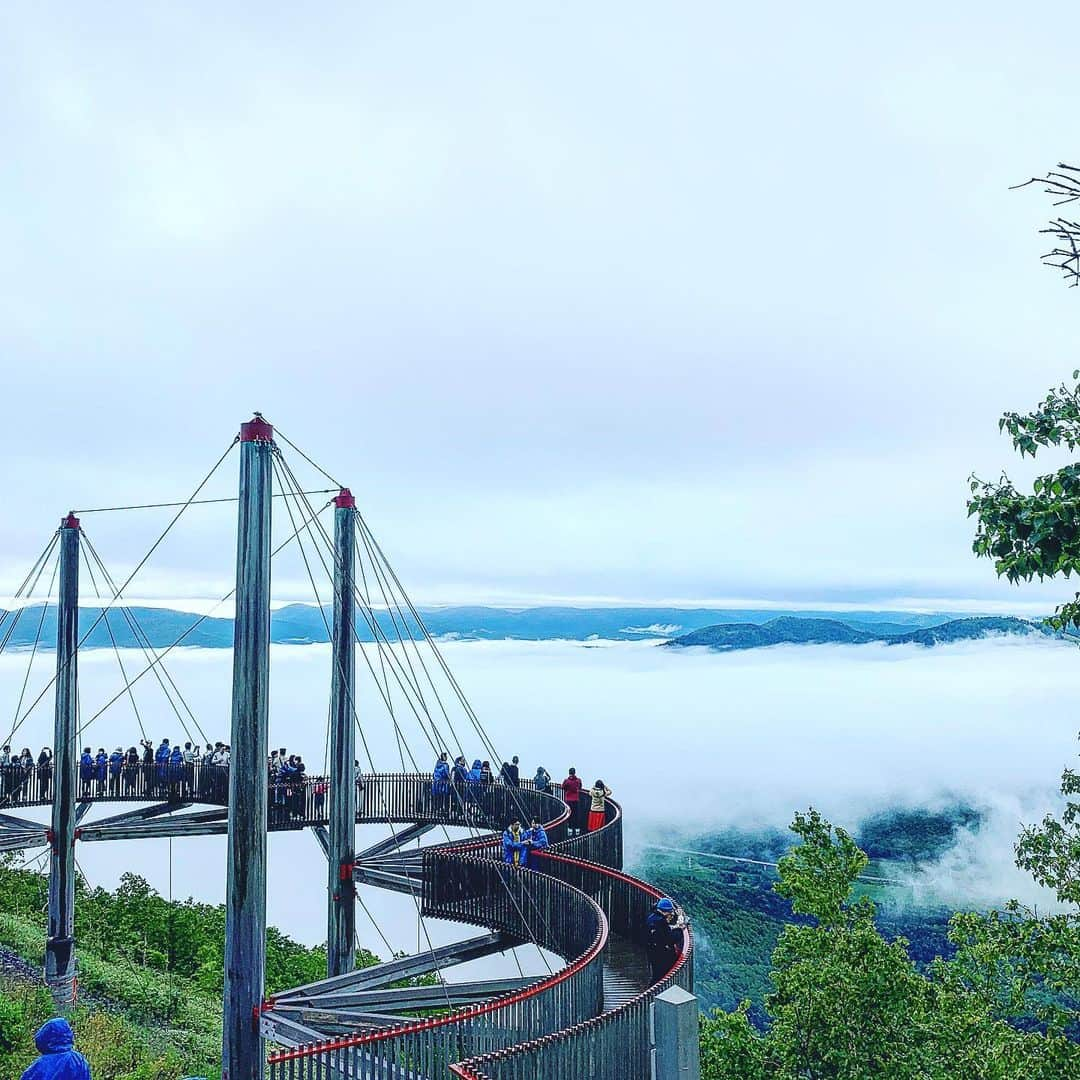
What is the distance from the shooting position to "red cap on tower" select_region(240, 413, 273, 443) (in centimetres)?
1104

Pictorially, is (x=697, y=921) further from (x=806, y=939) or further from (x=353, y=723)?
(x=353, y=723)

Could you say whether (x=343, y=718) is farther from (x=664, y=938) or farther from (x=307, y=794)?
(x=664, y=938)

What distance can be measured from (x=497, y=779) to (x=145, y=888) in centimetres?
2438

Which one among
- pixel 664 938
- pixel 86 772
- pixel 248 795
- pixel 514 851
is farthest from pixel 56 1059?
pixel 86 772

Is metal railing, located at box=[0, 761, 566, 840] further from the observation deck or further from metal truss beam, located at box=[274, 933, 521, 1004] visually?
metal truss beam, located at box=[274, 933, 521, 1004]

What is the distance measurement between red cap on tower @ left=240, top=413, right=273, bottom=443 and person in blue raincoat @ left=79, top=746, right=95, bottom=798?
16.3 m

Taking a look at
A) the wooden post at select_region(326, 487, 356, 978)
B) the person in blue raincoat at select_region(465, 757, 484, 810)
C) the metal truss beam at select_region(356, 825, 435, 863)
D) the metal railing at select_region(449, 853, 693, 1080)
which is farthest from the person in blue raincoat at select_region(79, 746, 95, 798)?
the metal railing at select_region(449, 853, 693, 1080)

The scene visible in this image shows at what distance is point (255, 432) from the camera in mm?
11062

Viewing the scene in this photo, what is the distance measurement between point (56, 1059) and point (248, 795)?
4029mm

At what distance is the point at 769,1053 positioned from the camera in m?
21.6

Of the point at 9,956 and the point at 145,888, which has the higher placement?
the point at 9,956

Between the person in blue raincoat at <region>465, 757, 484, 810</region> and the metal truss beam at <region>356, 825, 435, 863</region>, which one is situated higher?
the person in blue raincoat at <region>465, 757, 484, 810</region>

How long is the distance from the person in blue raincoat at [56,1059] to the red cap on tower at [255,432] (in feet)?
21.0

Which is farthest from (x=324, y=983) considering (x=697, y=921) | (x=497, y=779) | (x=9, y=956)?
(x=697, y=921)
